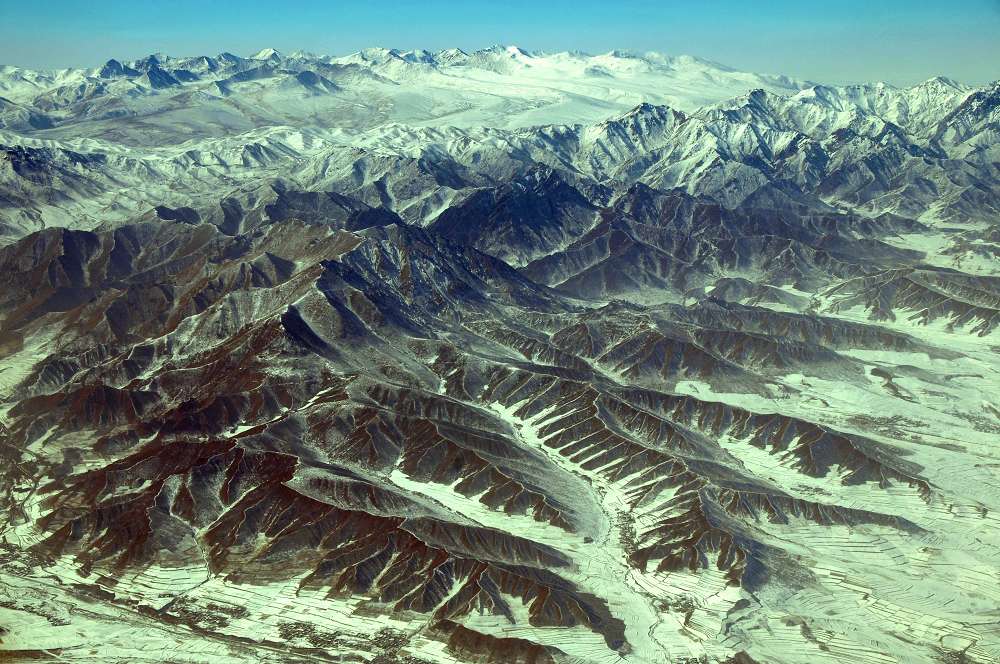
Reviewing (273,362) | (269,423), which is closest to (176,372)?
(273,362)

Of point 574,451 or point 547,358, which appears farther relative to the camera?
point 547,358

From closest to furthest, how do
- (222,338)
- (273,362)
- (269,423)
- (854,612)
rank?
(854,612) → (269,423) → (273,362) → (222,338)

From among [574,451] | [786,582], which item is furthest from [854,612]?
[574,451]

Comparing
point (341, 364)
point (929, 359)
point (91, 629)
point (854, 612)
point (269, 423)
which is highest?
point (929, 359)

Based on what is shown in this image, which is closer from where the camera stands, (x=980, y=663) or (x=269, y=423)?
(x=980, y=663)

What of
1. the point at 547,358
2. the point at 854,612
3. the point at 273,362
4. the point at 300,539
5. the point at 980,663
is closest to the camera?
the point at 980,663

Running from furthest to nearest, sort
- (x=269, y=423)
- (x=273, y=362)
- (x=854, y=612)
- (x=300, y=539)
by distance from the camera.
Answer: (x=273, y=362) < (x=269, y=423) < (x=300, y=539) < (x=854, y=612)

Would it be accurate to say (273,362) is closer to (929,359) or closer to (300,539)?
(300,539)

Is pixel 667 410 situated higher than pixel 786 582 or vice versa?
pixel 667 410

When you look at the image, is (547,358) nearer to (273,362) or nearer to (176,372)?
(273,362)
